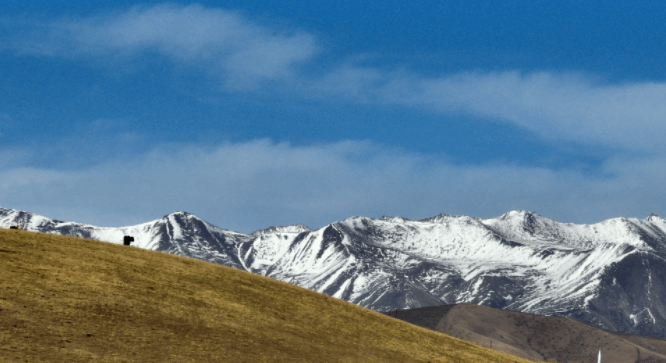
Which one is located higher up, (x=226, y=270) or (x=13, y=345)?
(x=226, y=270)

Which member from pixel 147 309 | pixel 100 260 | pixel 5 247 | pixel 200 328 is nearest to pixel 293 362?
pixel 200 328

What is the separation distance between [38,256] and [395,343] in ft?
79.3

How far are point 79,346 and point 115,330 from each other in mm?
3754

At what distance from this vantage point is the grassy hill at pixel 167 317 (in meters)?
39.4

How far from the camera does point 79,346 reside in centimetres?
3797

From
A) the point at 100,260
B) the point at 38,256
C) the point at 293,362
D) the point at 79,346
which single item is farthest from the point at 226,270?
the point at 79,346

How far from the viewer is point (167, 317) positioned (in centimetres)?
4625

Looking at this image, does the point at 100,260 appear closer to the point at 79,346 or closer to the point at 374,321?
the point at 79,346

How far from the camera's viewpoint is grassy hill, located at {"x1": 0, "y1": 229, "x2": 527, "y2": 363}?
129 feet

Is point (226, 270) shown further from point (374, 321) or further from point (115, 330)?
point (115, 330)

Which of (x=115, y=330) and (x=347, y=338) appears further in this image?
(x=347, y=338)

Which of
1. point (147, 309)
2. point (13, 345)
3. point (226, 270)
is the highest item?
point (226, 270)

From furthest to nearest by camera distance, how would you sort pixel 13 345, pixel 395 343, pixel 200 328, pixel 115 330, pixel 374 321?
pixel 374 321, pixel 395 343, pixel 200 328, pixel 115 330, pixel 13 345

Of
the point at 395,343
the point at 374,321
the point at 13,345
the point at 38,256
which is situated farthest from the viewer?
the point at 374,321
